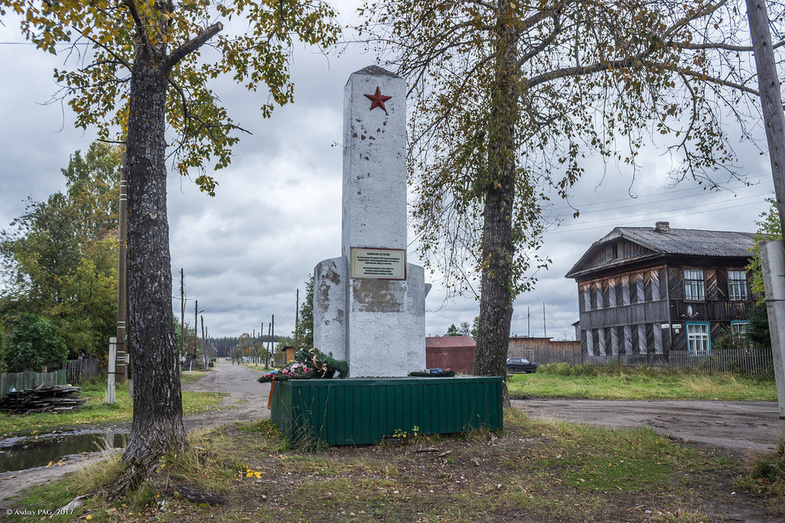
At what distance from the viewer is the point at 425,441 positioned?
340 inches

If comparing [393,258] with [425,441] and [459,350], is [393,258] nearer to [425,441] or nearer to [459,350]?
[425,441]

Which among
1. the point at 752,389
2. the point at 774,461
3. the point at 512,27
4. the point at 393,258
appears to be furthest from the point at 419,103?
the point at 752,389

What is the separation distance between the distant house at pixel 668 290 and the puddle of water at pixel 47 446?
27.6 metres

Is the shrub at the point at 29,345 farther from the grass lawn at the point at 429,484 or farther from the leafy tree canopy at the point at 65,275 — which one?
the grass lawn at the point at 429,484

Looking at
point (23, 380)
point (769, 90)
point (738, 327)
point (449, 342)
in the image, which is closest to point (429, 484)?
point (769, 90)

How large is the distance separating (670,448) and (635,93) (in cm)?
562

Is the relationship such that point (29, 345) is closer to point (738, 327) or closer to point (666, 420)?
point (666, 420)

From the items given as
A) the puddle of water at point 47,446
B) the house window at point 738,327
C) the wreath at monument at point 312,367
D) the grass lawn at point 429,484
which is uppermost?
the house window at point 738,327

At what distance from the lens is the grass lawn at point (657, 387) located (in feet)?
69.9

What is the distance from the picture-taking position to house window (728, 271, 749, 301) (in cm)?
3316

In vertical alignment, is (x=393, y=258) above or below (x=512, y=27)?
below

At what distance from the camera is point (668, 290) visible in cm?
3219

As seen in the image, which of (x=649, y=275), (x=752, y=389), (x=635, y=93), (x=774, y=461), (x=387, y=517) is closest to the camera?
(x=387, y=517)

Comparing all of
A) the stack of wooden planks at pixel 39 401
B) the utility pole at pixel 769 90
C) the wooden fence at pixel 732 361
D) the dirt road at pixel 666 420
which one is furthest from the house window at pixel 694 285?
the stack of wooden planks at pixel 39 401
